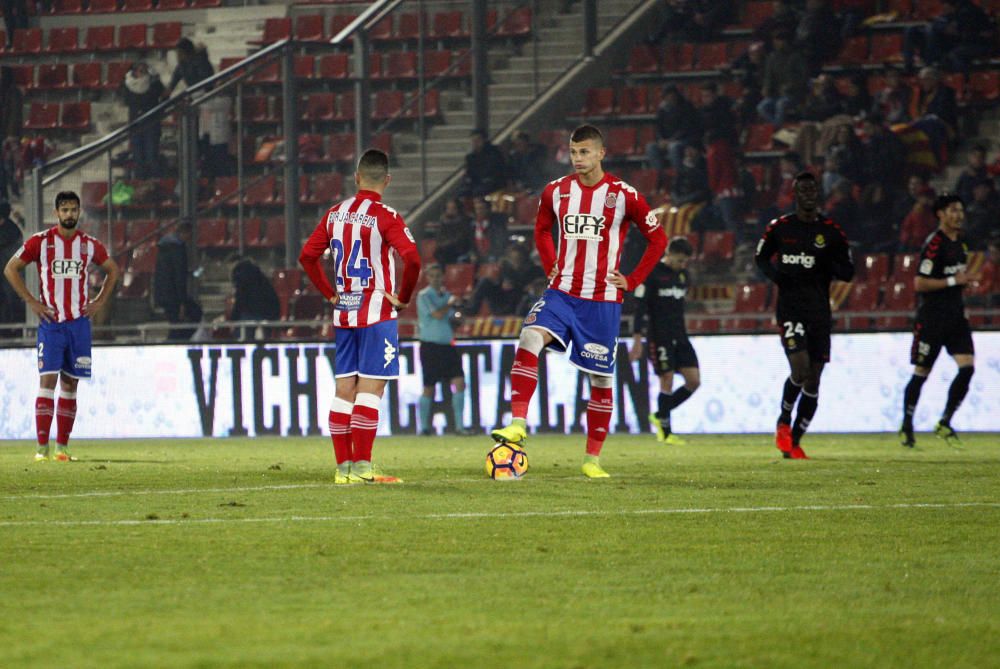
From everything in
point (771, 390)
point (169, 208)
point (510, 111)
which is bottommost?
point (771, 390)

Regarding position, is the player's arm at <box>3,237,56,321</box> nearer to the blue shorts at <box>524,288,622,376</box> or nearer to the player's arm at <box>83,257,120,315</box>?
the player's arm at <box>83,257,120,315</box>

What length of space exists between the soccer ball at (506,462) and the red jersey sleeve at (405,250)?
111 centimetres

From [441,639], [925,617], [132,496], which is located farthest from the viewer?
[132,496]

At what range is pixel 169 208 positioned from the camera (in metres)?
22.7

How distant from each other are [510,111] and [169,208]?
5.62 m

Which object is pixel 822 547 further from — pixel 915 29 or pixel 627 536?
pixel 915 29

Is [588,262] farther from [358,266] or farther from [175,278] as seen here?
[175,278]

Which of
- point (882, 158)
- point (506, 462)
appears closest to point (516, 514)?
point (506, 462)

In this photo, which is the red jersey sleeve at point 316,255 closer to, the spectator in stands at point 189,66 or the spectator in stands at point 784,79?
the spectator in stands at point 784,79

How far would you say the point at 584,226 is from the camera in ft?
34.7

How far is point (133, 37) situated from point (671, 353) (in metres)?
16.7

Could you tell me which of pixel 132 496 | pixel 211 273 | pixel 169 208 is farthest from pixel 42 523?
pixel 211 273

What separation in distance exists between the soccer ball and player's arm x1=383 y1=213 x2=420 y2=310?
1088 millimetres

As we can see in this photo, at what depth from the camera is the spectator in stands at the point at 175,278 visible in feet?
73.8
